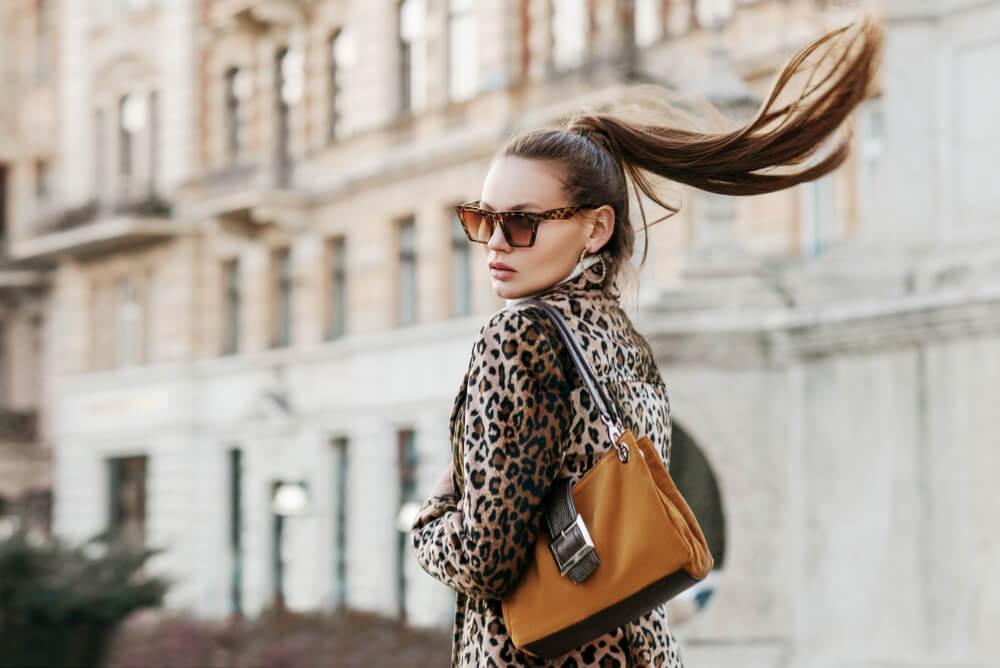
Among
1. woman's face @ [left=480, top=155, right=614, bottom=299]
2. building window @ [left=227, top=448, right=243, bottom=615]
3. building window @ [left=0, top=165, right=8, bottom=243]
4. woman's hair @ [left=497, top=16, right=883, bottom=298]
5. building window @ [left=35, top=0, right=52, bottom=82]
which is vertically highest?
building window @ [left=35, top=0, right=52, bottom=82]

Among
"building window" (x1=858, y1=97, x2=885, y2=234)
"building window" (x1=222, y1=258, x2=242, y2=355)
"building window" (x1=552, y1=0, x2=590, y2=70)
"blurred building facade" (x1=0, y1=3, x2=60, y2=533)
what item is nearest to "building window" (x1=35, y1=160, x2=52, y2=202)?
"blurred building facade" (x1=0, y1=3, x2=60, y2=533)

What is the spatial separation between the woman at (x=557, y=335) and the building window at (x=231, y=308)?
3374cm

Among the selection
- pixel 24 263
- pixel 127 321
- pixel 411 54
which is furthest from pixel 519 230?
pixel 24 263

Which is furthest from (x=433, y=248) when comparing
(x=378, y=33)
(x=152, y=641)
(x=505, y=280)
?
(x=505, y=280)

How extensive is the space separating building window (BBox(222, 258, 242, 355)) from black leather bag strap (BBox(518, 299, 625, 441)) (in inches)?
1349

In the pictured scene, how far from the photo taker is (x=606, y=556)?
302 cm

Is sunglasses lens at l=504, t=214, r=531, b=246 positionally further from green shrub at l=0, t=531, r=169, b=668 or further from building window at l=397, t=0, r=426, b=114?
building window at l=397, t=0, r=426, b=114

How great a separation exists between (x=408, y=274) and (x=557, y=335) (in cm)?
2881

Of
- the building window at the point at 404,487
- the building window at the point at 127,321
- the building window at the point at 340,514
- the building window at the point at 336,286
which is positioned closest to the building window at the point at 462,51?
the building window at the point at 336,286

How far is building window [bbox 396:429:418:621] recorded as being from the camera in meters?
30.5

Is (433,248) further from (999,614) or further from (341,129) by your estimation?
(999,614)

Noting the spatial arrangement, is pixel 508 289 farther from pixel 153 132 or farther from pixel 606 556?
pixel 153 132

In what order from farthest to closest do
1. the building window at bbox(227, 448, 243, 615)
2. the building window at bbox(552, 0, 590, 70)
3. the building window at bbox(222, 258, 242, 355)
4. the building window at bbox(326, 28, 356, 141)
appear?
the building window at bbox(222, 258, 242, 355) < the building window at bbox(227, 448, 243, 615) < the building window at bbox(326, 28, 356, 141) < the building window at bbox(552, 0, 590, 70)

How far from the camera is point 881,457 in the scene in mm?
8680
